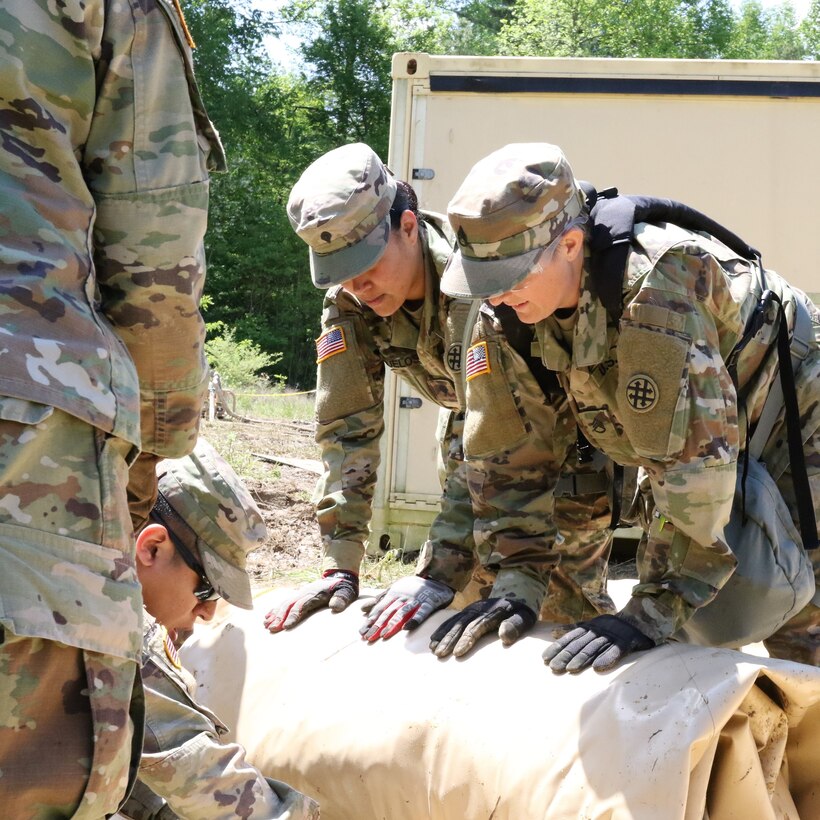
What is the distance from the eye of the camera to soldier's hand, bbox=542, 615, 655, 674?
2424mm

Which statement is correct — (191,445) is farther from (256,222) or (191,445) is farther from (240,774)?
(256,222)

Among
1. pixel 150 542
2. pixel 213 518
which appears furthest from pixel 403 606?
pixel 150 542

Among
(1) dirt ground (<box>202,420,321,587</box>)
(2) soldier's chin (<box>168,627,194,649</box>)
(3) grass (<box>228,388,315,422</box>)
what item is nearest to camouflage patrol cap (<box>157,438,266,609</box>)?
(2) soldier's chin (<box>168,627,194,649</box>)

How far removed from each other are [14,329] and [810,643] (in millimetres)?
2387

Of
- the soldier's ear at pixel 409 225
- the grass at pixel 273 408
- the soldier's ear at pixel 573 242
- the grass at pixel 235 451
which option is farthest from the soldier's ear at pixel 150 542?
the grass at pixel 273 408

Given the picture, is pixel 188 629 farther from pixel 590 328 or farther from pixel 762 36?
pixel 762 36

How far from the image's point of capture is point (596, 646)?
2451mm

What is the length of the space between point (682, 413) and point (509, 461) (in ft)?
2.09

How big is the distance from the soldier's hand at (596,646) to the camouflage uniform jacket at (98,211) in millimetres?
1170

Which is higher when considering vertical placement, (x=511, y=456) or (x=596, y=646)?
(x=511, y=456)

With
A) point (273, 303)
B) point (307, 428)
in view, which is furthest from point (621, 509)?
point (273, 303)

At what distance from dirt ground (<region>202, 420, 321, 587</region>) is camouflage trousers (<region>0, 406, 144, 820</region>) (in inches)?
124

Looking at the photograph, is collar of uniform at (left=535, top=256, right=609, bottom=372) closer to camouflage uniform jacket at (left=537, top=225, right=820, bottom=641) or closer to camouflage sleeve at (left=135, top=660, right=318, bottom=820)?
camouflage uniform jacket at (left=537, top=225, right=820, bottom=641)

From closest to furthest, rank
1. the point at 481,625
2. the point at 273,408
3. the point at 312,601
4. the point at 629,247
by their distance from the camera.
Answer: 1. the point at 629,247
2. the point at 481,625
3. the point at 312,601
4. the point at 273,408
